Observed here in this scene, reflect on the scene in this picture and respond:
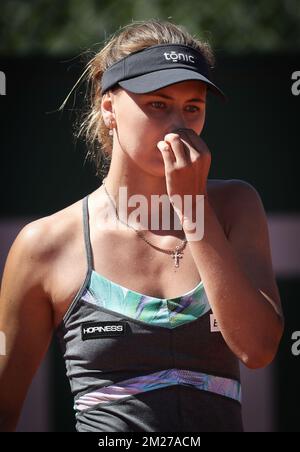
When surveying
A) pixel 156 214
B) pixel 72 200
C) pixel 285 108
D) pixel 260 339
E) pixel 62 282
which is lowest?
pixel 260 339

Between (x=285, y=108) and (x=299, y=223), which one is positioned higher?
(x=285, y=108)

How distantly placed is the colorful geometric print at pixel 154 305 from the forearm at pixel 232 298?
0.14 meters

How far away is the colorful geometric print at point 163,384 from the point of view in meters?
2.35

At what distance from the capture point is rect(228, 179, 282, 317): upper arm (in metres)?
2.32

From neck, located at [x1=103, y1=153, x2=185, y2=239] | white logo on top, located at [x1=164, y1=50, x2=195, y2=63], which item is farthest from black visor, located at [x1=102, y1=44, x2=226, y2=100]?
neck, located at [x1=103, y1=153, x2=185, y2=239]

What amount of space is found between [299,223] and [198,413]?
7.65ft

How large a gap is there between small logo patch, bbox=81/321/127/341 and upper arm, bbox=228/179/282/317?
0.36 meters

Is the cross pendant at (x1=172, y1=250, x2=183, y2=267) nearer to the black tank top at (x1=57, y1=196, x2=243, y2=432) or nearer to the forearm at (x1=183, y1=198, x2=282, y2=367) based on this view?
the black tank top at (x1=57, y1=196, x2=243, y2=432)

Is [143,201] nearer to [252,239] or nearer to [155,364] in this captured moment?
[252,239]
